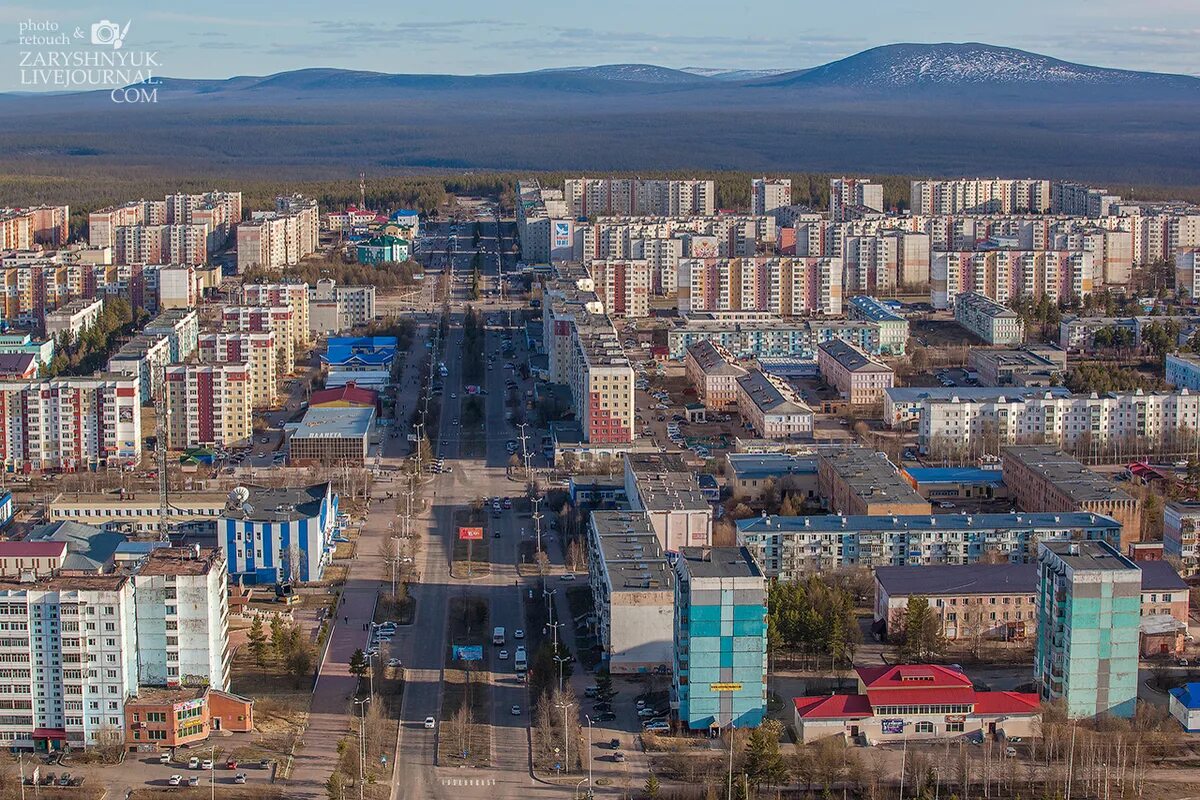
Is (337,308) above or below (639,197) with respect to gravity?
below

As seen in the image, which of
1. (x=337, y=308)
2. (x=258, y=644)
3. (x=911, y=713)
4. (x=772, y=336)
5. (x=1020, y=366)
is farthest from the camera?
(x=337, y=308)

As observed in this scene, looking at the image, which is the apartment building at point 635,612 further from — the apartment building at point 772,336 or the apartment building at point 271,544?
the apartment building at point 772,336

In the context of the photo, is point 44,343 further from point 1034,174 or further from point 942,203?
point 1034,174

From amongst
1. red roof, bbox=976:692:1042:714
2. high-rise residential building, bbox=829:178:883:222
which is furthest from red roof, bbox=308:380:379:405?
high-rise residential building, bbox=829:178:883:222

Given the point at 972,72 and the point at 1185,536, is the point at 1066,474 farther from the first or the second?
the point at 972,72

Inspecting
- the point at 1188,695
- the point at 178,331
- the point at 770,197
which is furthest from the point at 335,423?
the point at 770,197

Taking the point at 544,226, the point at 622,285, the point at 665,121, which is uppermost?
the point at 665,121

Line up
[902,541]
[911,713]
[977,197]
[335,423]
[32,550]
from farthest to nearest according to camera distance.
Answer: [977,197], [335,423], [902,541], [32,550], [911,713]
